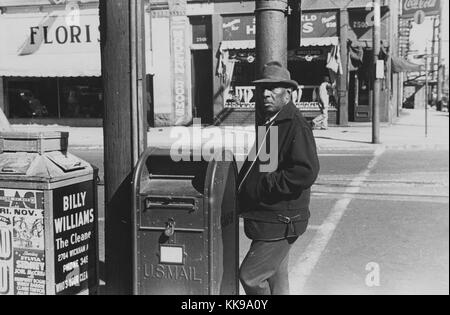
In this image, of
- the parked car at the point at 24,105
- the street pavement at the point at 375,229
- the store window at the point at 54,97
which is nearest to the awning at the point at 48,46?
the store window at the point at 54,97

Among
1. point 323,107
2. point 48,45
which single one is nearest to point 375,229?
point 323,107

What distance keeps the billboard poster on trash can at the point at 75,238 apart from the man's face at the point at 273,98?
1528 mm

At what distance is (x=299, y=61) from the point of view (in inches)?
835

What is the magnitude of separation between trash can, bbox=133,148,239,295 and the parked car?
20219mm

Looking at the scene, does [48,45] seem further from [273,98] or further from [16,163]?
[273,98]

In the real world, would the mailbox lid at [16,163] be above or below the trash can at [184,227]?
above

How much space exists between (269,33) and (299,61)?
17.2 m

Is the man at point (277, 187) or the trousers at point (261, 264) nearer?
the man at point (277, 187)

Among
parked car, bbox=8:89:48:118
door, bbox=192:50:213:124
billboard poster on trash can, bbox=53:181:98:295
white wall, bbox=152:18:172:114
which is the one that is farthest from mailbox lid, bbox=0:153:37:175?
parked car, bbox=8:89:48:118

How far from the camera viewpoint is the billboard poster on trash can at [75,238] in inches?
158

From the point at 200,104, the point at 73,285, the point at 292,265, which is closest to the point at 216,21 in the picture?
the point at 200,104

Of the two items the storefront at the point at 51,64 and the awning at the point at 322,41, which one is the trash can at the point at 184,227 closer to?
the storefront at the point at 51,64
